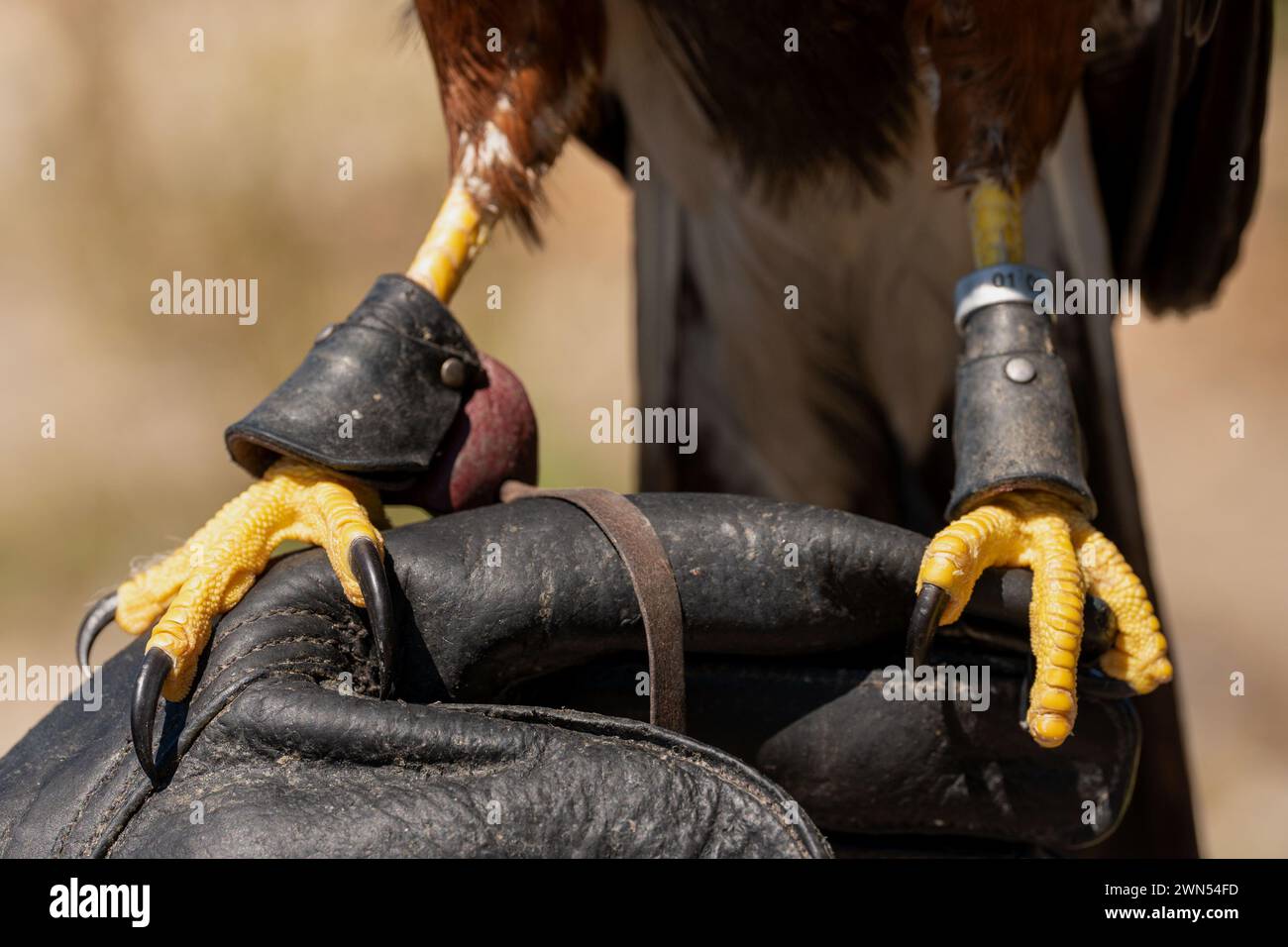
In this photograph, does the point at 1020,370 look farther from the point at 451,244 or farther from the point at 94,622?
the point at 94,622

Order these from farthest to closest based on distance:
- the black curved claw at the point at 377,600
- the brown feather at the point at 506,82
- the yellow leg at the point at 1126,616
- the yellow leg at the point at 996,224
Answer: the brown feather at the point at 506,82
the yellow leg at the point at 996,224
the yellow leg at the point at 1126,616
the black curved claw at the point at 377,600

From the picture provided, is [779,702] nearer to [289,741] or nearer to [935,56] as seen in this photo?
[289,741]

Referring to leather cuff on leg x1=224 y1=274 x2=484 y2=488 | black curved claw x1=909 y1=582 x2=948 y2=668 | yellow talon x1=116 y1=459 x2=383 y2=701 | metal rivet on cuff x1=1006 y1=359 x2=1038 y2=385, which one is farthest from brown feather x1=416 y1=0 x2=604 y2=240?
black curved claw x1=909 y1=582 x2=948 y2=668

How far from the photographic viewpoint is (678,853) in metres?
0.84

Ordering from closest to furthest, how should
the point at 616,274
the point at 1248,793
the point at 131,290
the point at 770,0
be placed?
the point at 770,0, the point at 1248,793, the point at 131,290, the point at 616,274

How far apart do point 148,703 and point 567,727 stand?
0.26 m

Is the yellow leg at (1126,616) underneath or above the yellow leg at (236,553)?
underneath

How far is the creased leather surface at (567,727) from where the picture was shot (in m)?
0.83

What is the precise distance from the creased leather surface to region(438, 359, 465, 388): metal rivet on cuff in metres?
0.15

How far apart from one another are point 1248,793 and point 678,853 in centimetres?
336

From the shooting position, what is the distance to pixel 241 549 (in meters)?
1.08

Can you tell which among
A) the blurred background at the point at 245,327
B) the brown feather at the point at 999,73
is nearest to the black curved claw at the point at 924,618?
the brown feather at the point at 999,73

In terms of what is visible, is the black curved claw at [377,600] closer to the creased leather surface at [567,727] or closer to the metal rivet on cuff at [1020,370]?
the creased leather surface at [567,727]

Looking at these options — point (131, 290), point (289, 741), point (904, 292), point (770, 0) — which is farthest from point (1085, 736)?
point (131, 290)
